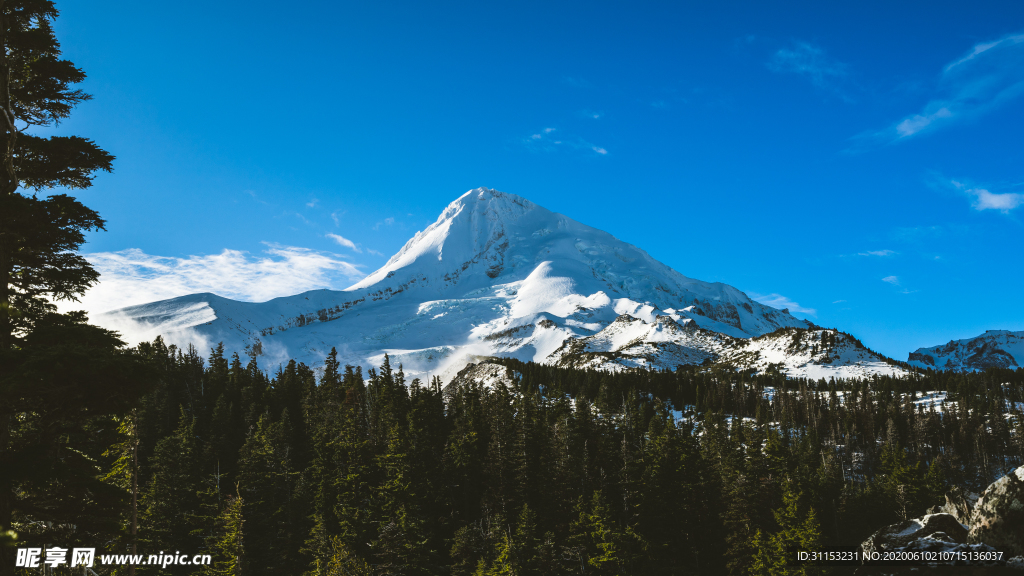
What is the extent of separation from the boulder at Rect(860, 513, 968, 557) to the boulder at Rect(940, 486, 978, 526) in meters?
0.64

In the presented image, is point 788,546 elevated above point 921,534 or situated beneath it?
situated beneath

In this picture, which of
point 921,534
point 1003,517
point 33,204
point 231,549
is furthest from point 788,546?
point 33,204

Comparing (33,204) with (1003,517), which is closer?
(33,204)

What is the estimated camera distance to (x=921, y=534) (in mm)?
30688

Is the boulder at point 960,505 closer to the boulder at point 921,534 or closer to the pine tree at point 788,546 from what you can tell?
the boulder at point 921,534

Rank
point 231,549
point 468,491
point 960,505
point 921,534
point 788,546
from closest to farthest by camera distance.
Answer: point 921,534, point 960,505, point 231,549, point 788,546, point 468,491

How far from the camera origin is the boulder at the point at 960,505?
107 feet

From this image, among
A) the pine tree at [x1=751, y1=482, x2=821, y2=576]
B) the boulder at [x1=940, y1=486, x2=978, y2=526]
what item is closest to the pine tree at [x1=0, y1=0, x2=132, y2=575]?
the boulder at [x1=940, y1=486, x2=978, y2=526]

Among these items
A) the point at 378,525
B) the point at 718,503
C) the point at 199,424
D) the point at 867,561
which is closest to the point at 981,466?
the point at 718,503

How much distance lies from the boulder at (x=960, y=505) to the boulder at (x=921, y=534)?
642mm

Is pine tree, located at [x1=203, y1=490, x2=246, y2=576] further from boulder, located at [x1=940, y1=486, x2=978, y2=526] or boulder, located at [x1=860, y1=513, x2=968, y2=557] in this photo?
boulder, located at [x1=940, y1=486, x2=978, y2=526]

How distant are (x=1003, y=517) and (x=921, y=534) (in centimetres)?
598

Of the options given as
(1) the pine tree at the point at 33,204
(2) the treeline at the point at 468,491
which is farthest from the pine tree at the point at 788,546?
(1) the pine tree at the point at 33,204

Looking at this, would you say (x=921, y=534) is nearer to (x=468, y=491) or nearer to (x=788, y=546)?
(x=788, y=546)
